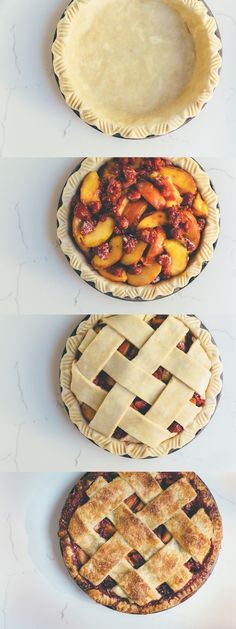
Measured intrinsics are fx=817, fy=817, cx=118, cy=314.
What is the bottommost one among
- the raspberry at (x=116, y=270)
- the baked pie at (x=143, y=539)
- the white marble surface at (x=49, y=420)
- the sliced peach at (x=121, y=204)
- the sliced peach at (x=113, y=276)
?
the baked pie at (x=143, y=539)

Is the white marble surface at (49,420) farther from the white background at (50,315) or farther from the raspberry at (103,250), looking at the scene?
the raspberry at (103,250)

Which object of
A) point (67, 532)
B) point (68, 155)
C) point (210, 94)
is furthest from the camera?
point (67, 532)

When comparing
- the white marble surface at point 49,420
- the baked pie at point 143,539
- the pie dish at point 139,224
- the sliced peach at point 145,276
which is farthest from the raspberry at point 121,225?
the baked pie at point 143,539

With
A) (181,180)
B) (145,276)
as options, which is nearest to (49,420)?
(145,276)

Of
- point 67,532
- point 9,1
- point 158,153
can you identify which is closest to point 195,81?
point 158,153

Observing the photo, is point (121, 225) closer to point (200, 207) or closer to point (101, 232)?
point (101, 232)

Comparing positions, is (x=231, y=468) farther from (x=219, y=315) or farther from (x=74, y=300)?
(x=74, y=300)
